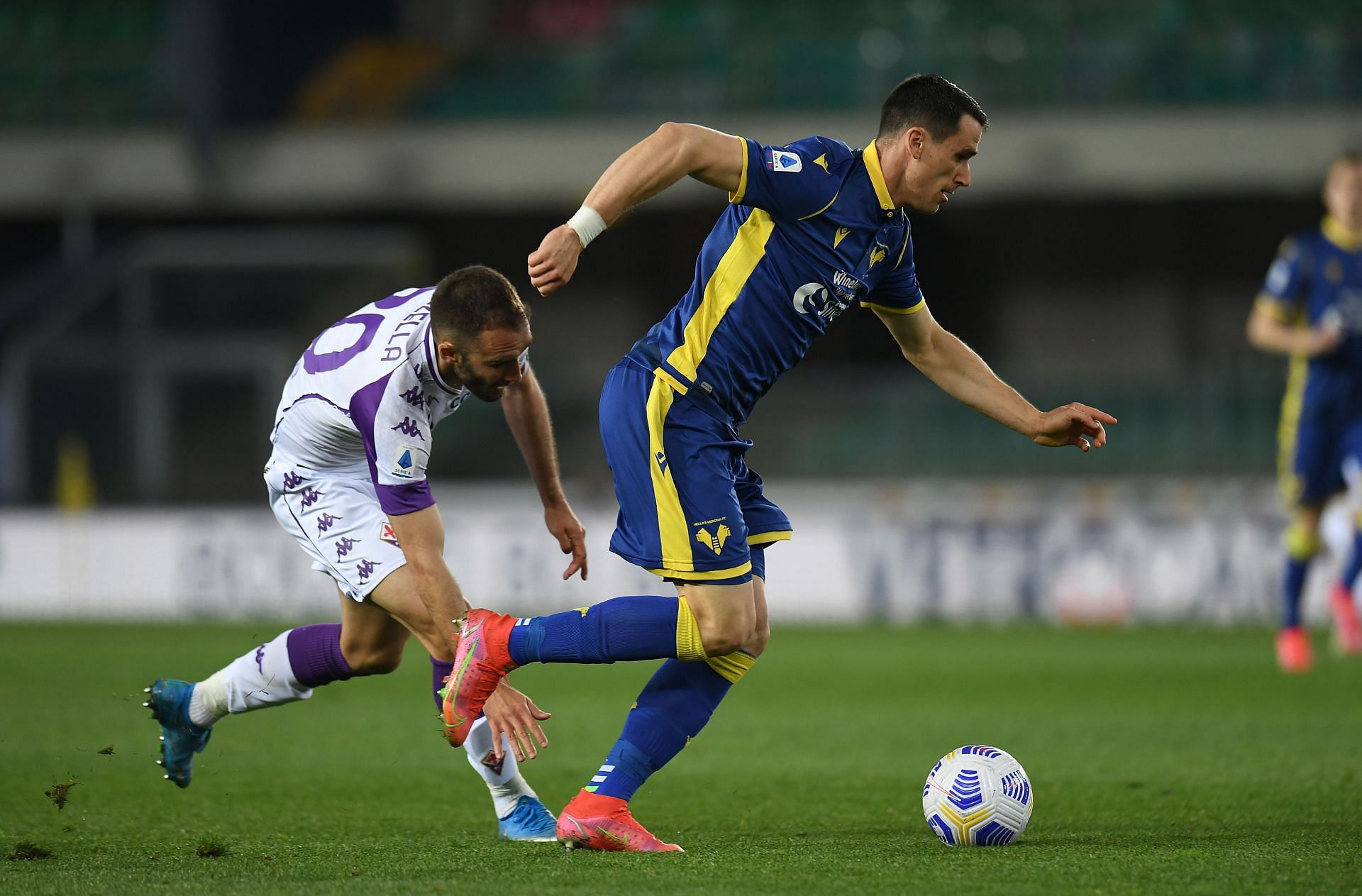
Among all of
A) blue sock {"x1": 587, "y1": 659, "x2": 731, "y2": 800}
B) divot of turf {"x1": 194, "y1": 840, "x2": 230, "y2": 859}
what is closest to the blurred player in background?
blue sock {"x1": 587, "y1": 659, "x2": 731, "y2": 800}

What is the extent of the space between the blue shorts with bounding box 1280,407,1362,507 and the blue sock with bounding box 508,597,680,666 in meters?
6.33

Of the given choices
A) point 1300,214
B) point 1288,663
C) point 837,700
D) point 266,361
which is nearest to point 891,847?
point 837,700

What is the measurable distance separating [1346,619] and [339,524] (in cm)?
727

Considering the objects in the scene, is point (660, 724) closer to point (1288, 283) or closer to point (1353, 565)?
point (1288, 283)

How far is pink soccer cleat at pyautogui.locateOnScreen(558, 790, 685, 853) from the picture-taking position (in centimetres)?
427

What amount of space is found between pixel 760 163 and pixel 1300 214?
18190 mm

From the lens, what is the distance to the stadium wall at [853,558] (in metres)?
14.0

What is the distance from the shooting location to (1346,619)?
10133mm

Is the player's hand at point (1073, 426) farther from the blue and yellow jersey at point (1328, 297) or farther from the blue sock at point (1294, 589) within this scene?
the blue sock at point (1294, 589)

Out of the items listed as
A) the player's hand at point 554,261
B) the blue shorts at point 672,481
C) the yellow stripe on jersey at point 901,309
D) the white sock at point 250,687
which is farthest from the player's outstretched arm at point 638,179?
the white sock at point 250,687

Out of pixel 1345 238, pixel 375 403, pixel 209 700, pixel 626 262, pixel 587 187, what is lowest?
pixel 209 700

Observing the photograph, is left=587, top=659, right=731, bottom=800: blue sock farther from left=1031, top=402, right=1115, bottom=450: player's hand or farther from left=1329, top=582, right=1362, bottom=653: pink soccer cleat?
left=1329, top=582, right=1362, bottom=653: pink soccer cleat

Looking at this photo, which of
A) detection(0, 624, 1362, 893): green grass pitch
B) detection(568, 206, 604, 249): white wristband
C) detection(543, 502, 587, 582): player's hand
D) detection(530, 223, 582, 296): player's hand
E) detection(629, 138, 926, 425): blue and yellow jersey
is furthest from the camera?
detection(543, 502, 587, 582): player's hand

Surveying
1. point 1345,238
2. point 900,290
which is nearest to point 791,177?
point 900,290
